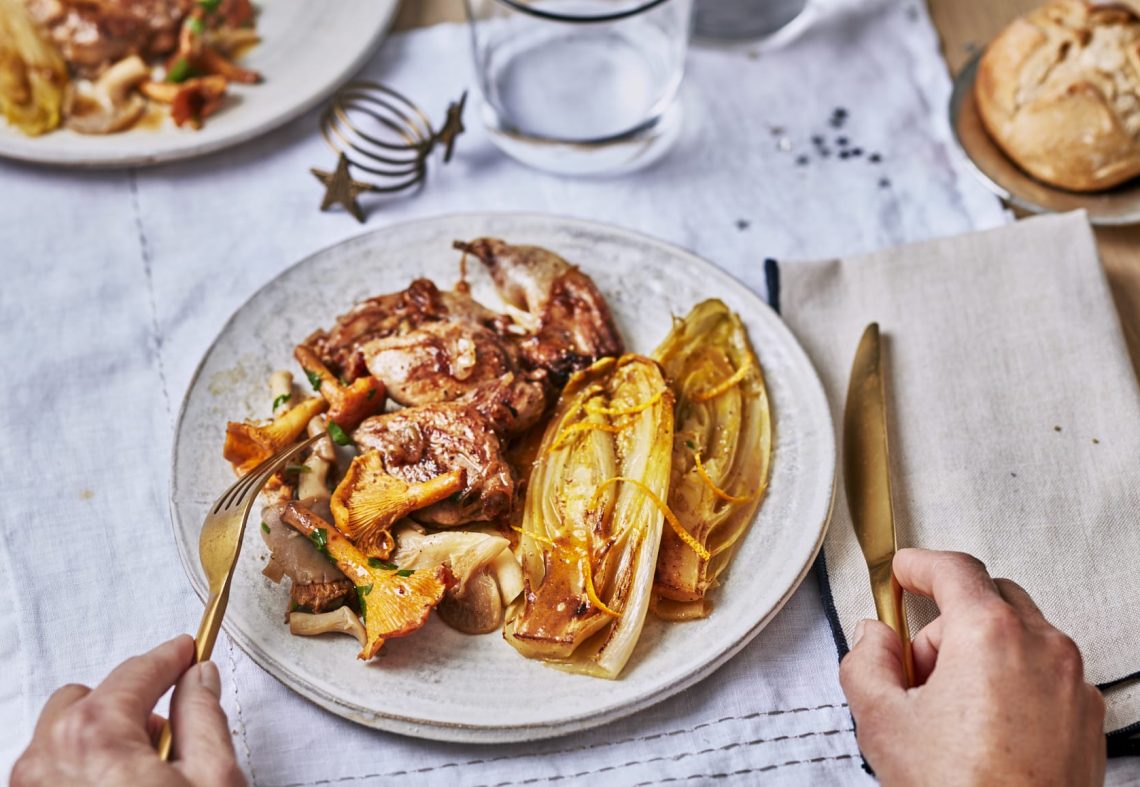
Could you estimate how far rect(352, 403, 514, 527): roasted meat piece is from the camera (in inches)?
98.0

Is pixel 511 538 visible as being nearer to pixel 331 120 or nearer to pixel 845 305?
pixel 845 305

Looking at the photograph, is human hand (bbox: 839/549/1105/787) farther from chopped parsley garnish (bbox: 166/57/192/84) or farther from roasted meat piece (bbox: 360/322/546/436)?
chopped parsley garnish (bbox: 166/57/192/84)

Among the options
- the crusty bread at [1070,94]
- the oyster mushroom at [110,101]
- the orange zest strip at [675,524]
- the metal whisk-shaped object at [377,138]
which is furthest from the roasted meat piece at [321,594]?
the crusty bread at [1070,94]

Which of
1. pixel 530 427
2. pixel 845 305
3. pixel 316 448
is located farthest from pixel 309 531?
pixel 845 305

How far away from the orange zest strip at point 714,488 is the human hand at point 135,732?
1.19 m

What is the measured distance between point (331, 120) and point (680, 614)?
221 centimetres

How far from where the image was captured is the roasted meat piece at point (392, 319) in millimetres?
2832

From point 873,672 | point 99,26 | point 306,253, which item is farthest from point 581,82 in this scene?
point 873,672

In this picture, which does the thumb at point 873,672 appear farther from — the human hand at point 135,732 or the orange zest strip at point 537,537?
the human hand at point 135,732

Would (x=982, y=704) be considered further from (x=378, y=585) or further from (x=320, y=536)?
(x=320, y=536)

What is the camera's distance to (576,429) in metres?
2.63

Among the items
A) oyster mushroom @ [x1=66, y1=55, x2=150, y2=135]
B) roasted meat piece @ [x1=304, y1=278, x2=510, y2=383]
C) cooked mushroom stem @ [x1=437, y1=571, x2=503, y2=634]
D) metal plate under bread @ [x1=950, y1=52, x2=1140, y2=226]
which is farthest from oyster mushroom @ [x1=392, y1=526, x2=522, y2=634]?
metal plate under bread @ [x1=950, y1=52, x2=1140, y2=226]

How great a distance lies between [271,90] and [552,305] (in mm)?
1468

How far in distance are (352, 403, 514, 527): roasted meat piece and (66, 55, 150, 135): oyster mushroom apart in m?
1.60
